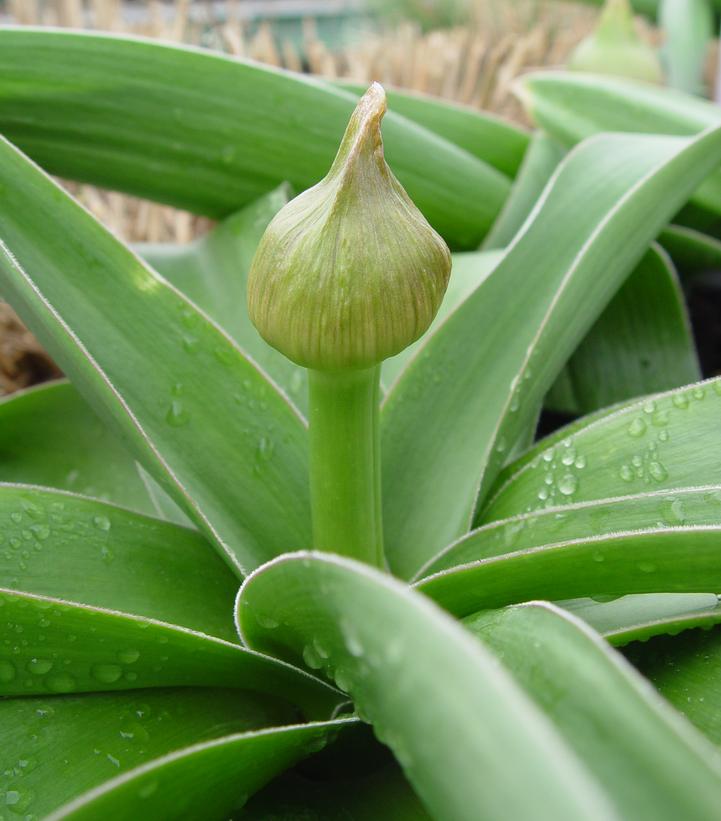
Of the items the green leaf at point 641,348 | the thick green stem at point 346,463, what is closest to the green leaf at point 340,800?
the thick green stem at point 346,463

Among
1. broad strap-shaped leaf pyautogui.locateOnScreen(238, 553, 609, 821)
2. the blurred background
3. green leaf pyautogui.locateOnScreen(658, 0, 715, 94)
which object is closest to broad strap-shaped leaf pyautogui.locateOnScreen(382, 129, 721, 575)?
broad strap-shaped leaf pyautogui.locateOnScreen(238, 553, 609, 821)

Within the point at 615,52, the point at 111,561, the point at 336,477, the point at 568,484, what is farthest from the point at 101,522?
the point at 615,52

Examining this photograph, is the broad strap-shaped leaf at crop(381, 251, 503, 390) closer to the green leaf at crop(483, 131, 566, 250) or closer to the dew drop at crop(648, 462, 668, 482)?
the green leaf at crop(483, 131, 566, 250)

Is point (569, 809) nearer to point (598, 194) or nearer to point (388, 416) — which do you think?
point (388, 416)

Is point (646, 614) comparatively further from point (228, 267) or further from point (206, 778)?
point (228, 267)

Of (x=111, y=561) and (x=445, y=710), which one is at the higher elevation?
(x=445, y=710)

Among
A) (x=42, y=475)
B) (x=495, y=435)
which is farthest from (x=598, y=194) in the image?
(x=42, y=475)

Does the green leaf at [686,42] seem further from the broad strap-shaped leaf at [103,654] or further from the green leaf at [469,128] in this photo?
the broad strap-shaped leaf at [103,654]
